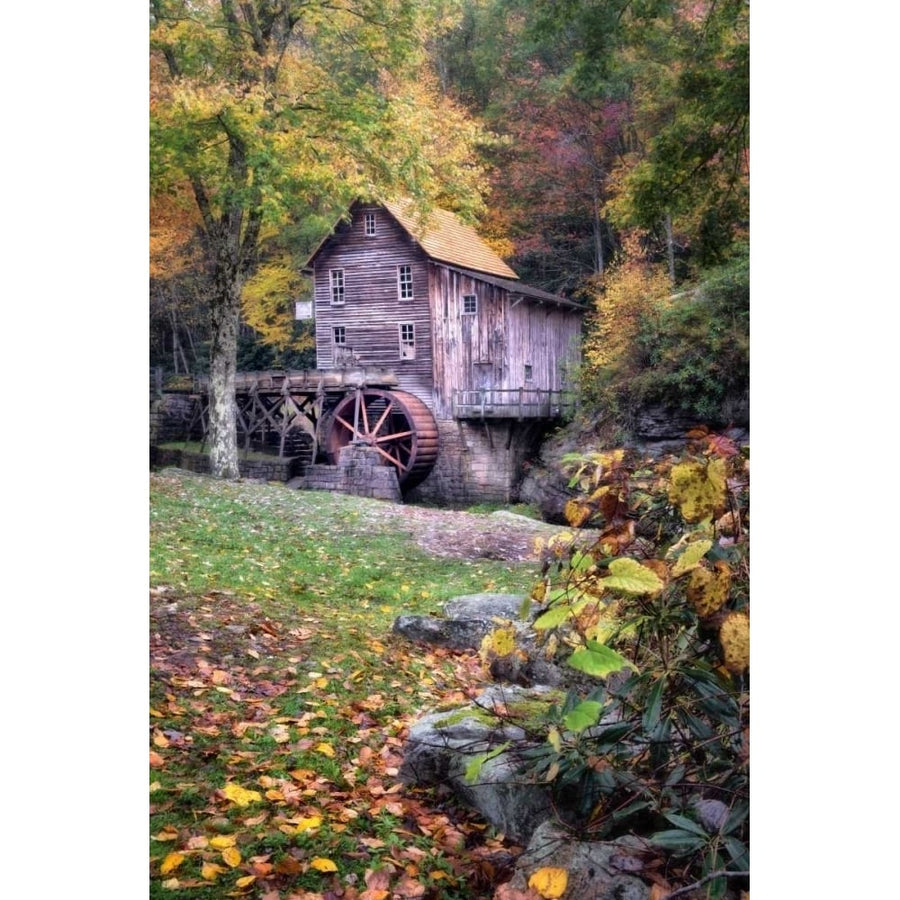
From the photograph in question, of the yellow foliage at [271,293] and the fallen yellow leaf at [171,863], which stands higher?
the yellow foliage at [271,293]

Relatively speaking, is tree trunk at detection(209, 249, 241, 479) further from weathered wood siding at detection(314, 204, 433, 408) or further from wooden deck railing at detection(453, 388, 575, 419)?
wooden deck railing at detection(453, 388, 575, 419)

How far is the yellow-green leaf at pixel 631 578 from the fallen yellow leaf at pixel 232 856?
2.91ft

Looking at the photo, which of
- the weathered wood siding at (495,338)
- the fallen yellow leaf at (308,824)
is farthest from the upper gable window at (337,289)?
the fallen yellow leaf at (308,824)

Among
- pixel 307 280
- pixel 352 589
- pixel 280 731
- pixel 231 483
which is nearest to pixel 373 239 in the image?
pixel 307 280

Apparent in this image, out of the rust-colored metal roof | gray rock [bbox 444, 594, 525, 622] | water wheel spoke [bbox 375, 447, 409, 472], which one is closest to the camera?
gray rock [bbox 444, 594, 525, 622]

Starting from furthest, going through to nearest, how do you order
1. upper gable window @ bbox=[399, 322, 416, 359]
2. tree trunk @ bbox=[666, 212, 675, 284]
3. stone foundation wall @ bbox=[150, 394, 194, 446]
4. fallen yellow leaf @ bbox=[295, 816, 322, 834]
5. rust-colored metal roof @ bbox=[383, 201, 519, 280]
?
upper gable window @ bbox=[399, 322, 416, 359]
stone foundation wall @ bbox=[150, 394, 194, 446]
rust-colored metal roof @ bbox=[383, 201, 519, 280]
tree trunk @ bbox=[666, 212, 675, 284]
fallen yellow leaf @ bbox=[295, 816, 322, 834]

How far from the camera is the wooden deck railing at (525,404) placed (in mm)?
2674

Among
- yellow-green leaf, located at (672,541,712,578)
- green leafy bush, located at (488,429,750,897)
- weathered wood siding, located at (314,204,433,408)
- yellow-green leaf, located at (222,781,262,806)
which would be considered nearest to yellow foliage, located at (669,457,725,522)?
green leafy bush, located at (488,429,750,897)

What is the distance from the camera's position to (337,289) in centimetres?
377

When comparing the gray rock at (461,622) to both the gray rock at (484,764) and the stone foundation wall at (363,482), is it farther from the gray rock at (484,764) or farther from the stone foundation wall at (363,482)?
the stone foundation wall at (363,482)

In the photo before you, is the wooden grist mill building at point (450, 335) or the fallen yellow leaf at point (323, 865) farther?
the wooden grist mill building at point (450, 335)

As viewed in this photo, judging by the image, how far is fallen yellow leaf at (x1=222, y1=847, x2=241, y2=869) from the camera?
1718mm
